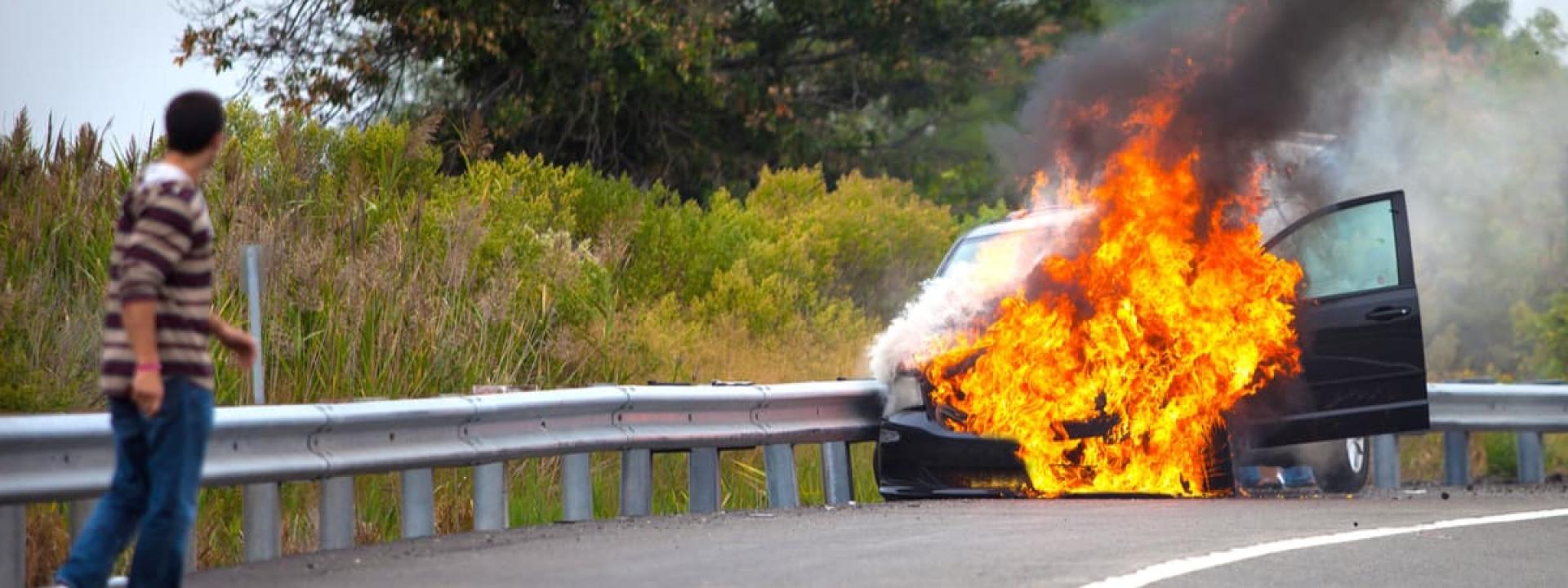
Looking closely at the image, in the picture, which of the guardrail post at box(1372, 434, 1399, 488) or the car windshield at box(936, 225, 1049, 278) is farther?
the guardrail post at box(1372, 434, 1399, 488)

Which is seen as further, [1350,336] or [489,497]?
[1350,336]

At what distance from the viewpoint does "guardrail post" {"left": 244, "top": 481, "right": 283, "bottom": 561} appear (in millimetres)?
9969

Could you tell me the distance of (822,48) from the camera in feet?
103

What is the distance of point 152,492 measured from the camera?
284 inches

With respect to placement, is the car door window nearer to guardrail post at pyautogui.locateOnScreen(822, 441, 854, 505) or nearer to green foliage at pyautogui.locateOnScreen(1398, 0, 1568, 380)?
guardrail post at pyautogui.locateOnScreen(822, 441, 854, 505)

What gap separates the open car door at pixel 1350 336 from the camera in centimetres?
1387

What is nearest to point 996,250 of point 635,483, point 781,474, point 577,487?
point 781,474

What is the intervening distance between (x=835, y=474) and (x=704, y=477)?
4.04 feet

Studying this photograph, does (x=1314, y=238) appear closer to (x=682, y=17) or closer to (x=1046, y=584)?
(x=1046, y=584)

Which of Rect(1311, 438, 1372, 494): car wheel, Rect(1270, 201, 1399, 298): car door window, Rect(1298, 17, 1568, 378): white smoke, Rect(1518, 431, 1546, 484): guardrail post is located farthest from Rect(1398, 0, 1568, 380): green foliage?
Rect(1270, 201, 1399, 298): car door window

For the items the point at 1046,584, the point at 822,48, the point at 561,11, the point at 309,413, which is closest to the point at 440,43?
the point at 561,11

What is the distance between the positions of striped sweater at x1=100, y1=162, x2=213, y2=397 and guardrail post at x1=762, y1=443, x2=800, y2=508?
677 centimetres

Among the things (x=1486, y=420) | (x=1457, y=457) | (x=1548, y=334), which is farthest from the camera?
(x=1548, y=334)

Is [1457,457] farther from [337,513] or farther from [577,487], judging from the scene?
[337,513]
